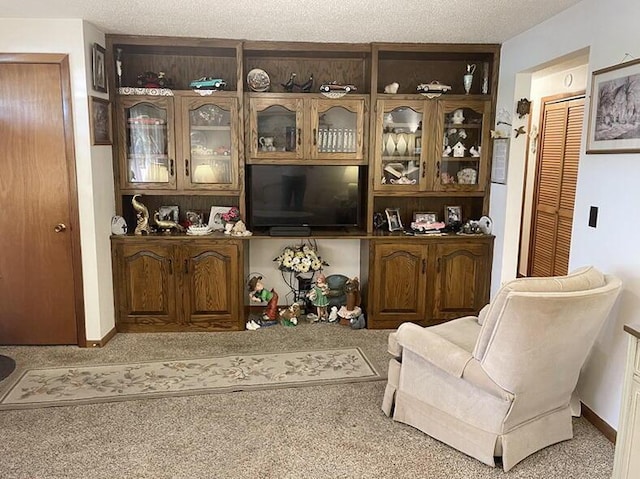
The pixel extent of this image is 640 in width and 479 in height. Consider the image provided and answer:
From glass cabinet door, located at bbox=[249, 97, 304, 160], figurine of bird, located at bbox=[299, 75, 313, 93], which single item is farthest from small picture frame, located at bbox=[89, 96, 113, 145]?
figurine of bird, located at bbox=[299, 75, 313, 93]

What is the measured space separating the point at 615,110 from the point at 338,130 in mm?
2097

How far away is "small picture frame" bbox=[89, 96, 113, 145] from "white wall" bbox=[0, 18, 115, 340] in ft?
0.13

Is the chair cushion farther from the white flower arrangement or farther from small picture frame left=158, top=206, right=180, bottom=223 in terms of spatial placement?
small picture frame left=158, top=206, right=180, bottom=223

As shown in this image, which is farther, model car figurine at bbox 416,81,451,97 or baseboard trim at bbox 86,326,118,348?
model car figurine at bbox 416,81,451,97

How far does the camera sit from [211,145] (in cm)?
418

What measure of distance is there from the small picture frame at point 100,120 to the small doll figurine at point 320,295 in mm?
2012

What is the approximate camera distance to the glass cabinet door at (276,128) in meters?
4.07

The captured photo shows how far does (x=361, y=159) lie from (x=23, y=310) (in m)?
2.83

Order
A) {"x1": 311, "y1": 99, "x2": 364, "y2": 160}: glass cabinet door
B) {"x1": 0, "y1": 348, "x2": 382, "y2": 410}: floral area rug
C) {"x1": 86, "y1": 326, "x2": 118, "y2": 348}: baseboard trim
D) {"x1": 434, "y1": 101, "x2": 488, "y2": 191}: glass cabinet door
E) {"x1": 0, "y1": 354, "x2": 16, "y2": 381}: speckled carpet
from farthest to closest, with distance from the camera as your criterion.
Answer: {"x1": 434, "y1": 101, "x2": 488, "y2": 191}: glass cabinet door < {"x1": 311, "y1": 99, "x2": 364, "y2": 160}: glass cabinet door < {"x1": 86, "y1": 326, "x2": 118, "y2": 348}: baseboard trim < {"x1": 0, "y1": 354, "x2": 16, "y2": 381}: speckled carpet < {"x1": 0, "y1": 348, "x2": 382, "y2": 410}: floral area rug

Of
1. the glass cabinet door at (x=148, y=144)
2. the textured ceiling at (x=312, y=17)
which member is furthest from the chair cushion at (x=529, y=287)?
the glass cabinet door at (x=148, y=144)

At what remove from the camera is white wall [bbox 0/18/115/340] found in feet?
11.3

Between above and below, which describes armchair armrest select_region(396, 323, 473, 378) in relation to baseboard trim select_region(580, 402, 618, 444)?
above

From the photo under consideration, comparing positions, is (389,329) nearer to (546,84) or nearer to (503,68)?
(503,68)

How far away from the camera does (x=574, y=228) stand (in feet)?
9.93
